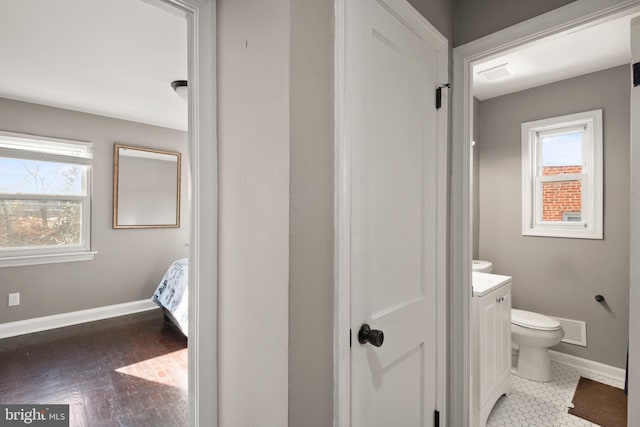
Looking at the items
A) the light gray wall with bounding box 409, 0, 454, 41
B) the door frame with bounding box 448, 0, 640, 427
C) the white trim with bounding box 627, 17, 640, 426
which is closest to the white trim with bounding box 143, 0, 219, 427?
the light gray wall with bounding box 409, 0, 454, 41

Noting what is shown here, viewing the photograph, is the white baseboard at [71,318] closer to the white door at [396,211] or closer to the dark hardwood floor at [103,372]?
the dark hardwood floor at [103,372]

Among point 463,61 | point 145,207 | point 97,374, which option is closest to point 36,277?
point 145,207

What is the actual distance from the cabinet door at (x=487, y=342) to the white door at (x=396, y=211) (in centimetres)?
51

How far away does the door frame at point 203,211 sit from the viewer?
3.44 ft

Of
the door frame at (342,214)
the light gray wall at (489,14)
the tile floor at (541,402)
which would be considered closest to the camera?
the door frame at (342,214)

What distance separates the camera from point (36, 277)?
3447 mm

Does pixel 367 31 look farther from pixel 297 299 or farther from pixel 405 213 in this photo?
pixel 297 299

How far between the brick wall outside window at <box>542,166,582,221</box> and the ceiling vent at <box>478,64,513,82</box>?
1.01m

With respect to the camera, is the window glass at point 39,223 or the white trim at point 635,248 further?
the window glass at point 39,223

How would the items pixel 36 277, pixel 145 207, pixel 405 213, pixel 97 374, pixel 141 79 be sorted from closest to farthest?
pixel 405 213 → pixel 97 374 → pixel 141 79 → pixel 36 277 → pixel 145 207

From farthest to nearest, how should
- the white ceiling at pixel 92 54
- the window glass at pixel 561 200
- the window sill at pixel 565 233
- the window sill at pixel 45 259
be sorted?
the window sill at pixel 45 259 < the window glass at pixel 561 200 < the window sill at pixel 565 233 < the white ceiling at pixel 92 54

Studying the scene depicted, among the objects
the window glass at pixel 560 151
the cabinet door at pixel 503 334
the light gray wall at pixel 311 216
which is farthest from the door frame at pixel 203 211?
the window glass at pixel 560 151

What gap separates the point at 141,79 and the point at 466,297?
3184 mm

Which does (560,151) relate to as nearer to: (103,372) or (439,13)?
(439,13)
